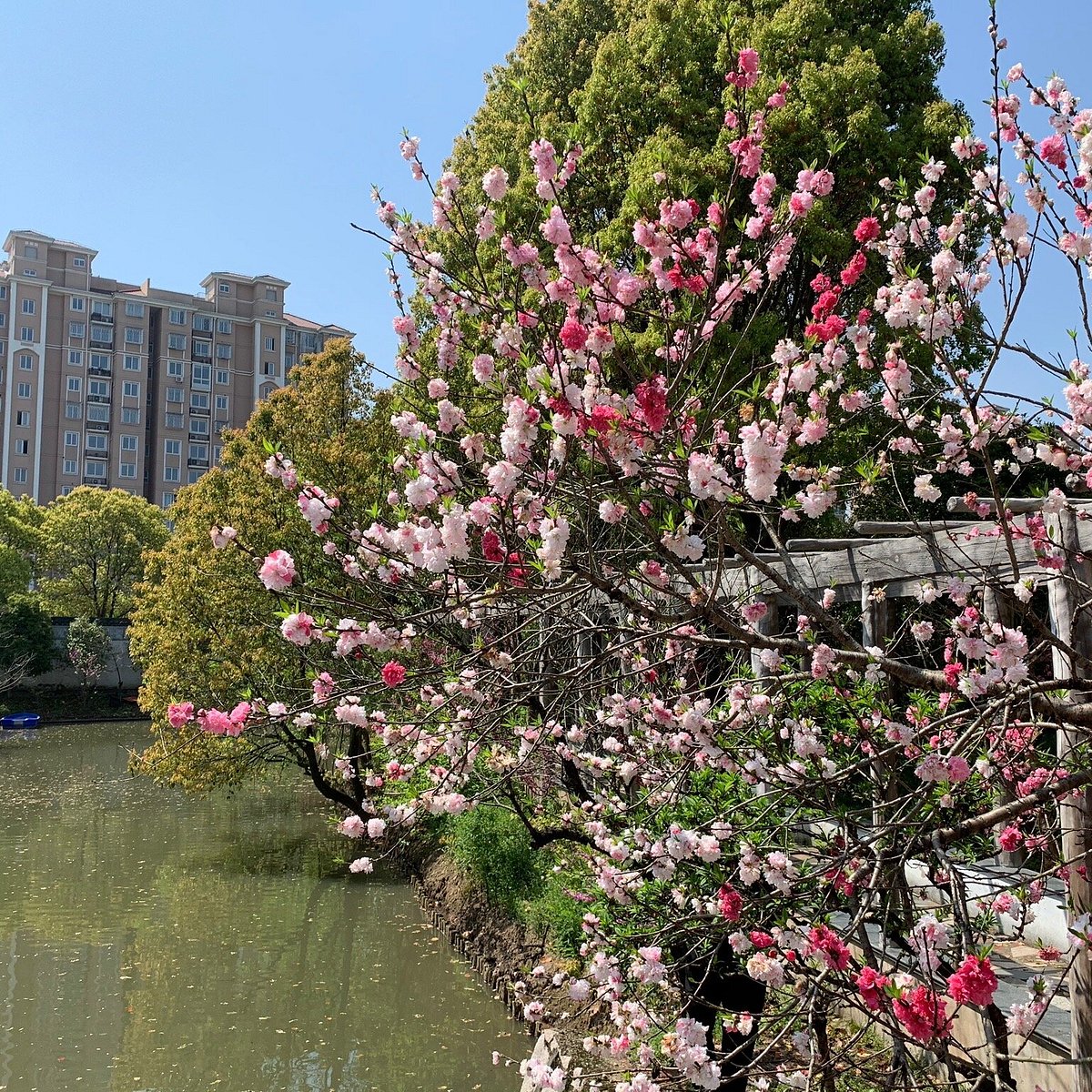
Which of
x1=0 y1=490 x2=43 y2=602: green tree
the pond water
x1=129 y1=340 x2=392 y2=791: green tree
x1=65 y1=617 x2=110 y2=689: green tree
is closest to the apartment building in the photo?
x1=0 y1=490 x2=43 y2=602: green tree

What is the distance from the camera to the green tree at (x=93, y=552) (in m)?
40.0

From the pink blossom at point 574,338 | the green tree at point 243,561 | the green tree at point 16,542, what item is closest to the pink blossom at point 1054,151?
the pink blossom at point 574,338

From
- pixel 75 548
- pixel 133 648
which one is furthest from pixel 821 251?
pixel 75 548

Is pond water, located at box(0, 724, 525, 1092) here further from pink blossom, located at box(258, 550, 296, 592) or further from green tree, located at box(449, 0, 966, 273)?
green tree, located at box(449, 0, 966, 273)

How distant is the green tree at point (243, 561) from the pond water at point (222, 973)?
64.5 inches

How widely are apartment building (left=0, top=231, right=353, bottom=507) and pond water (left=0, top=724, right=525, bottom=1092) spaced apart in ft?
151

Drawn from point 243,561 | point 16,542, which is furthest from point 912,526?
point 16,542

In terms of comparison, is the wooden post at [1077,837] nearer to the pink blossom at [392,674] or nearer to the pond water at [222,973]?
the pink blossom at [392,674]

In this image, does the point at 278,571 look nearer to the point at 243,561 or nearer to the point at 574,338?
the point at 574,338

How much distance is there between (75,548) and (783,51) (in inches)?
1420

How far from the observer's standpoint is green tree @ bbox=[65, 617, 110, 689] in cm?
3475

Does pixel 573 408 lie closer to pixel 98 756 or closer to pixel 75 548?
pixel 98 756

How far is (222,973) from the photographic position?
9.62 meters

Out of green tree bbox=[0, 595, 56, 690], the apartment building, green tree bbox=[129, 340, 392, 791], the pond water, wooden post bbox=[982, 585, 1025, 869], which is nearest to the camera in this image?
wooden post bbox=[982, 585, 1025, 869]
